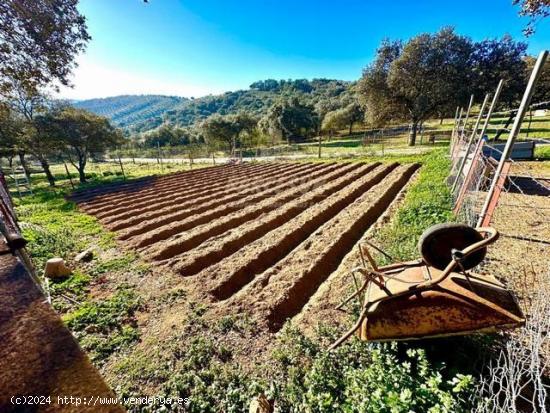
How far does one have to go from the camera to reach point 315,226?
7.74m

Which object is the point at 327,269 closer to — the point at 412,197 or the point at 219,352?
the point at 219,352

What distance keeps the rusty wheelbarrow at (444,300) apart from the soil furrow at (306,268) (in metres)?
1.86

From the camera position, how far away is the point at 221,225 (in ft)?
26.7

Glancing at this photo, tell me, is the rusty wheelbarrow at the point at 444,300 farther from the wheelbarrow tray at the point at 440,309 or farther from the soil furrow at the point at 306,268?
the soil furrow at the point at 306,268

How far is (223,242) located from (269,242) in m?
1.25

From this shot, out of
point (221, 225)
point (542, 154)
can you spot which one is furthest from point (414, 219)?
point (542, 154)

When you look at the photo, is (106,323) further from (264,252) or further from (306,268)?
(306,268)

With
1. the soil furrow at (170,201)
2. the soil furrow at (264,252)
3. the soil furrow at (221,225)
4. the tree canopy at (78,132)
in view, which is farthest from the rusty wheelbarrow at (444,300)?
the tree canopy at (78,132)

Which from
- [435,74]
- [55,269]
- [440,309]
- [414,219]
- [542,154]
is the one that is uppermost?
[435,74]

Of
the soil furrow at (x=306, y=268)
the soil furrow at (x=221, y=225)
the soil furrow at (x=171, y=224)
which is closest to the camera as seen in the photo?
the soil furrow at (x=306, y=268)

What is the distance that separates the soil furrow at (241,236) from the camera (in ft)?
19.8

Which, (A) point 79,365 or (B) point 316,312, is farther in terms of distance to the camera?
(B) point 316,312

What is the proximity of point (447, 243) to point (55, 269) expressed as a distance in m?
7.46

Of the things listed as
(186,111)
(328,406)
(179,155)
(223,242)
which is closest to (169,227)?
(223,242)
